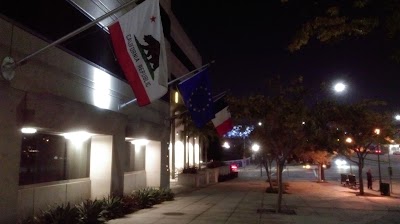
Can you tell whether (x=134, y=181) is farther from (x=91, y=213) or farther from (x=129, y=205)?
(x=91, y=213)

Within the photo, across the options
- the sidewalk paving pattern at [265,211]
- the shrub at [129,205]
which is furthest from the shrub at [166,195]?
the shrub at [129,205]

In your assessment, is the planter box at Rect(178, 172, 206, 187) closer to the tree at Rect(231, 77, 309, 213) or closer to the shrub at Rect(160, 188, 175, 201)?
the shrub at Rect(160, 188, 175, 201)

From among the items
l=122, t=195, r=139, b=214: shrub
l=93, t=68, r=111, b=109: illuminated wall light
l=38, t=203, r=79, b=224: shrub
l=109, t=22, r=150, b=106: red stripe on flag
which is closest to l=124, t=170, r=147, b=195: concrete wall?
l=122, t=195, r=139, b=214: shrub

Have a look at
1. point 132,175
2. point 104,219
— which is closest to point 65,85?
point 104,219

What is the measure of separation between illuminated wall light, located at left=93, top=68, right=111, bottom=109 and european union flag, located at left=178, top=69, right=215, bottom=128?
9.46 feet

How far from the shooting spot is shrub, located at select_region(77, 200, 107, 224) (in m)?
12.3

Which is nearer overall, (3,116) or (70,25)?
(3,116)

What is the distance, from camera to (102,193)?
15.9m

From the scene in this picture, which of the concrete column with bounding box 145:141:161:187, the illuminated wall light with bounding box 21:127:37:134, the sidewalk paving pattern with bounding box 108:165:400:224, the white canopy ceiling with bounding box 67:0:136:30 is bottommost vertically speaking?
the sidewalk paving pattern with bounding box 108:165:400:224

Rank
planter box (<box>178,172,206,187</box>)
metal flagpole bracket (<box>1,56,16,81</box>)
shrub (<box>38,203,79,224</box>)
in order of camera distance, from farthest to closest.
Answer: planter box (<box>178,172,206,187</box>)
shrub (<box>38,203,79,224</box>)
metal flagpole bracket (<box>1,56,16,81</box>)

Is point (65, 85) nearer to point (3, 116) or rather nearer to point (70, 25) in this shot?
point (70, 25)

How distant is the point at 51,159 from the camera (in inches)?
524

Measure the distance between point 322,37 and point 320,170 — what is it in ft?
92.3

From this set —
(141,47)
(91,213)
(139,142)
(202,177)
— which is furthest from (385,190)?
(141,47)
